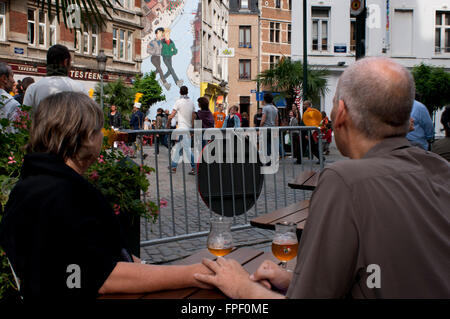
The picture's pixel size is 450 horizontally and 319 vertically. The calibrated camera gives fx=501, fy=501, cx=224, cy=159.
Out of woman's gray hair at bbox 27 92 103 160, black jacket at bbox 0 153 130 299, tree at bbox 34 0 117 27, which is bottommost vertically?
black jacket at bbox 0 153 130 299

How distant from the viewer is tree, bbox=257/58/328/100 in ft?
70.0

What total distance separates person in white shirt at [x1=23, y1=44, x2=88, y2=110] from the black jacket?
316 cm

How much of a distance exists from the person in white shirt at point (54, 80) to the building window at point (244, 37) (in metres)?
53.7

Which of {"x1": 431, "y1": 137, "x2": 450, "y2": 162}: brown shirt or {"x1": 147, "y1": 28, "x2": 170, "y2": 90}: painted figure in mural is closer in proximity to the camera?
{"x1": 431, "y1": 137, "x2": 450, "y2": 162}: brown shirt

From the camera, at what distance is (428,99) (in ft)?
76.4

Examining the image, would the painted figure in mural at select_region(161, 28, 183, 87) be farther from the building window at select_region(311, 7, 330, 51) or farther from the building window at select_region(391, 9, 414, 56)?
the building window at select_region(391, 9, 414, 56)

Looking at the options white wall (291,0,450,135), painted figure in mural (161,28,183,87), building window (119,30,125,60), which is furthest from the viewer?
painted figure in mural (161,28,183,87)

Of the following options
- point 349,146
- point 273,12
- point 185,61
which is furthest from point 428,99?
point 273,12

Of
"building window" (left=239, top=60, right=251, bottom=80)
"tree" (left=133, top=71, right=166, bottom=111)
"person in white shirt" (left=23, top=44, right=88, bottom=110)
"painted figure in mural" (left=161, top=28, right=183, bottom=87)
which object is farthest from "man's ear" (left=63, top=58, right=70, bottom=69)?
"building window" (left=239, top=60, right=251, bottom=80)

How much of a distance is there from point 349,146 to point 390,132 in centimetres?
14

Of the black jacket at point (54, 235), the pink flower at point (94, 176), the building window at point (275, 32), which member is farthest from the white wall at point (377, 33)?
the building window at point (275, 32)

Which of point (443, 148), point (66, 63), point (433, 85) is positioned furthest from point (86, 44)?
point (443, 148)

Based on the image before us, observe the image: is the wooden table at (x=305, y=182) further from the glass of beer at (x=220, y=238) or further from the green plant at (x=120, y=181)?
the glass of beer at (x=220, y=238)
